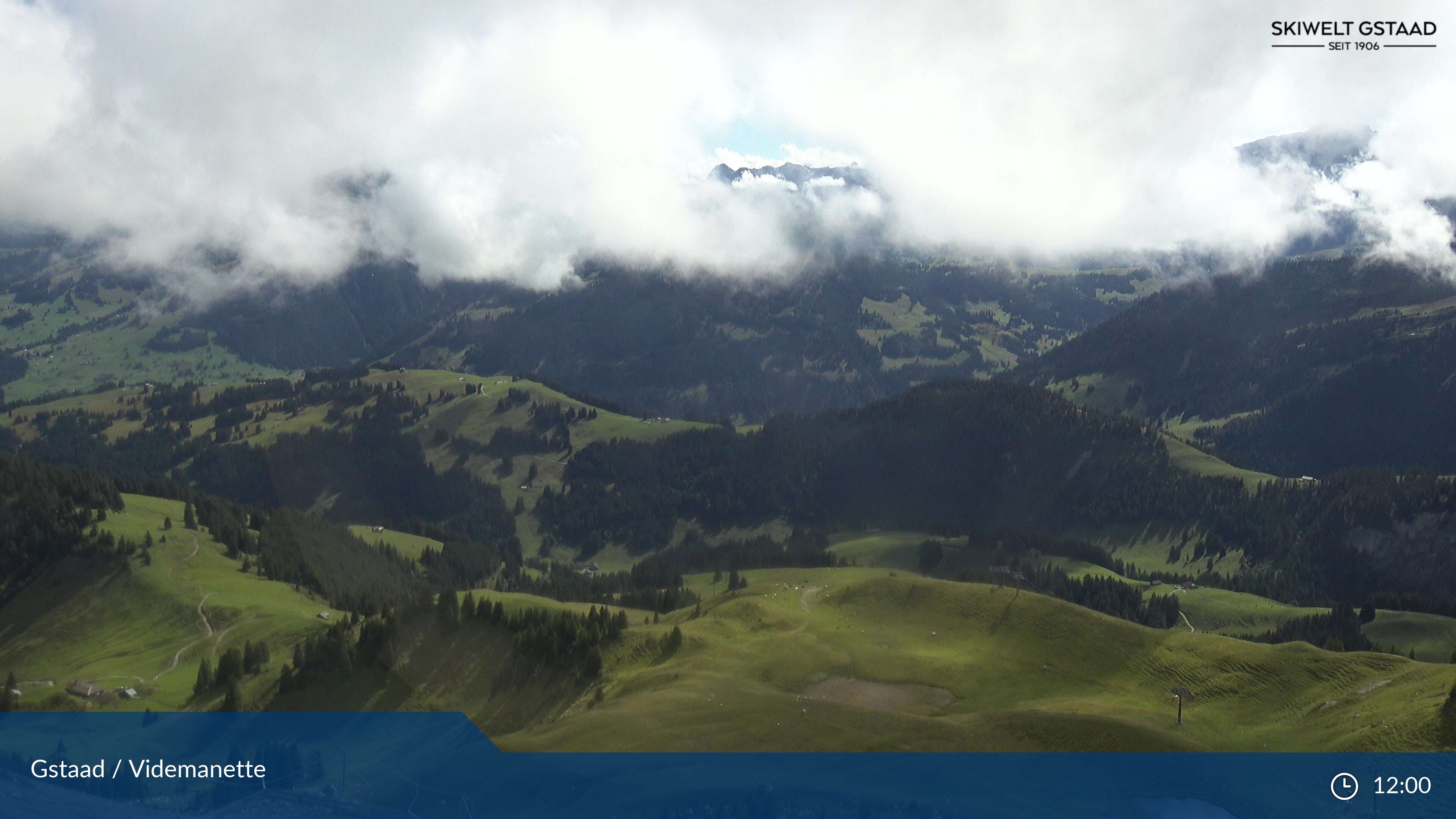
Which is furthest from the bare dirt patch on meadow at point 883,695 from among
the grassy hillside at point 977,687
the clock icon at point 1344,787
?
the clock icon at point 1344,787

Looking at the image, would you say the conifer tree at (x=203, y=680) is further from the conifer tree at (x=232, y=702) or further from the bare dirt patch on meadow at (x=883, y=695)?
the bare dirt patch on meadow at (x=883, y=695)

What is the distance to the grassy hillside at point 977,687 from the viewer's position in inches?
4336

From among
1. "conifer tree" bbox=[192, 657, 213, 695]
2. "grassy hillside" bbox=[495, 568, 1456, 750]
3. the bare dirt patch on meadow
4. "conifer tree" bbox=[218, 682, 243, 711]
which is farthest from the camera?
"conifer tree" bbox=[192, 657, 213, 695]

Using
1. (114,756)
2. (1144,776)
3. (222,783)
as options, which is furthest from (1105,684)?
(114,756)

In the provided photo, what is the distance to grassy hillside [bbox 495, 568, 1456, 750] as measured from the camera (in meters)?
110

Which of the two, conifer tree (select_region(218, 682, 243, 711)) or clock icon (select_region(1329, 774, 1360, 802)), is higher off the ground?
conifer tree (select_region(218, 682, 243, 711))

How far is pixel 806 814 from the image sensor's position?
92.8m
